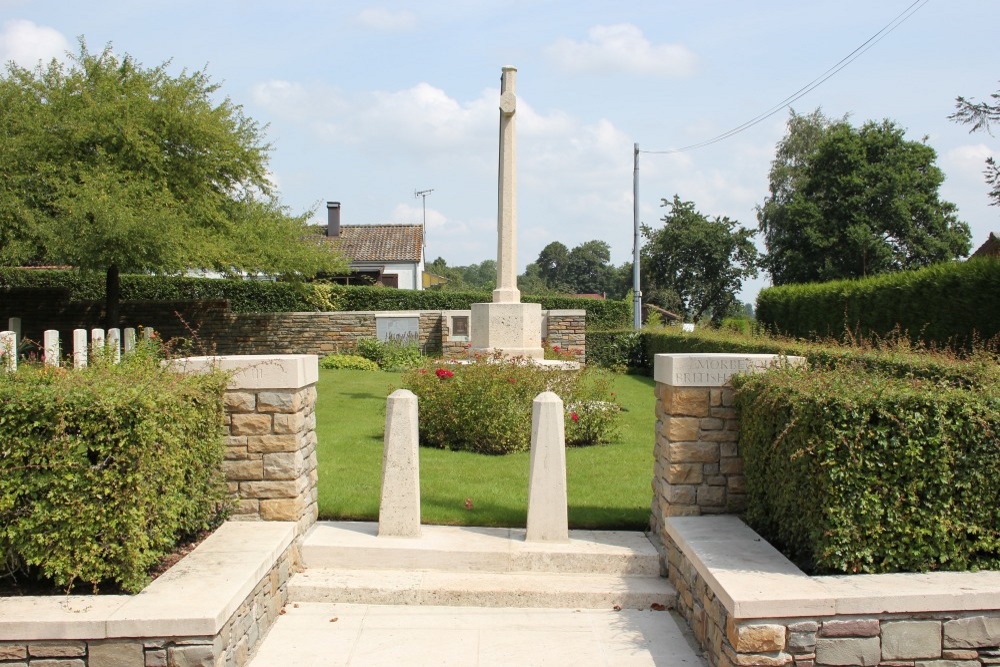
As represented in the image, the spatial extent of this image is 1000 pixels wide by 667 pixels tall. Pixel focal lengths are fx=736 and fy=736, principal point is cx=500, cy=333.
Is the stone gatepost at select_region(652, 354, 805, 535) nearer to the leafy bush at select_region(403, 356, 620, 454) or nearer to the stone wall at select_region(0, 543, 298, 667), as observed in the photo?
the stone wall at select_region(0, 543, 298, 667)

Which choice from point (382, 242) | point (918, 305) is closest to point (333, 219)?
point (382, 242)

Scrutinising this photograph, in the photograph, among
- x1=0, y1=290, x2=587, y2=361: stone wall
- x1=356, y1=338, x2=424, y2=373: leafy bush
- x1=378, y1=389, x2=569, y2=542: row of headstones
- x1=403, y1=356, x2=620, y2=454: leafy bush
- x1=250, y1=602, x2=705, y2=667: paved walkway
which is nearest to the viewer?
x1=250, y1=602, x2=705, y2=667: paved walkway

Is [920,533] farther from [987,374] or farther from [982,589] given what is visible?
[987,374]

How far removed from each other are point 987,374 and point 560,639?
320 centimetres

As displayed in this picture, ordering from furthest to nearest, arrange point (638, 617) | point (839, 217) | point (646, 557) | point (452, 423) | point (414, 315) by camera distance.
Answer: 1. point (839, 217)
2. point (414, 315)
3. point (452, 423)
4. point (646, 557)
5. point (638, 617)

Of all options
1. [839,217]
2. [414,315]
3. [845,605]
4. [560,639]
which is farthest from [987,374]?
[839,217]

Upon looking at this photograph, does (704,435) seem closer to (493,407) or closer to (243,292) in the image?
(493,407)

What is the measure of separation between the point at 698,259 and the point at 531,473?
1479 inches

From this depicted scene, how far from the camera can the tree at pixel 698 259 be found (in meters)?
40.1

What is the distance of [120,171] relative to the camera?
48.5ft

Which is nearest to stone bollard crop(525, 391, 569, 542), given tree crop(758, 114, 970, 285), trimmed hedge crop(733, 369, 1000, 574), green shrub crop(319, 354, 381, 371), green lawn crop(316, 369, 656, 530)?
green lawn crop(316, 369, 656, 530)

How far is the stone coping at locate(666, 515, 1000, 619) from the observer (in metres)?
3.44

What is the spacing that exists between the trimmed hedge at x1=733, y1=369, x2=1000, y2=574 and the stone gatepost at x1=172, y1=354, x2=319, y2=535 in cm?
306

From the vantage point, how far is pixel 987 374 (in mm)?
4715
